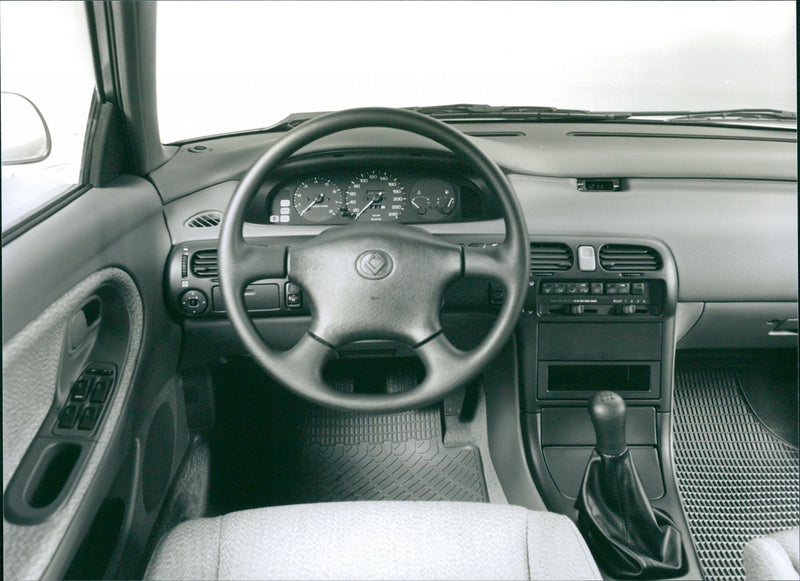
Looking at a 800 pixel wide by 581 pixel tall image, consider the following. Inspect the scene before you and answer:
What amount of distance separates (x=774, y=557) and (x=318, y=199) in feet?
4.06

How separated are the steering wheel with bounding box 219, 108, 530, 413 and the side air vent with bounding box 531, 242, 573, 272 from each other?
1.32 feet

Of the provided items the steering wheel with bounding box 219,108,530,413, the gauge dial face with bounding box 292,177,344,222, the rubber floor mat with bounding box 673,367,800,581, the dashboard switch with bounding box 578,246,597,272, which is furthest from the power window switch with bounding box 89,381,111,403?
the rubber floor mat with bounding box 673,367,800,581

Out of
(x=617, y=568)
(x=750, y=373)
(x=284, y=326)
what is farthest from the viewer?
(x=750, y=373)

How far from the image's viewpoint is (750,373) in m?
2.19

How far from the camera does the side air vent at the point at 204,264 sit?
1646mm

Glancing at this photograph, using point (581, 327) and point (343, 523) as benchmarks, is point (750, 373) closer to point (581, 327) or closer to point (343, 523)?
point (581, 327)

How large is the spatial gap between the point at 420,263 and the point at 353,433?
3.01 ft

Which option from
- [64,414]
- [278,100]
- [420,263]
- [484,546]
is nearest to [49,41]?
[64,414]

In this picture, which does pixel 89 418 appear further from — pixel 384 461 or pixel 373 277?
pixel 384 461

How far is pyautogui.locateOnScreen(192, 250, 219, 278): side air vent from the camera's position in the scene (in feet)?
5.40

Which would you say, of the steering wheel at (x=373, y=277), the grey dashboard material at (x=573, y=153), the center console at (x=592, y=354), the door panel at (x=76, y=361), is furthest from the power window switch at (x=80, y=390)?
the center console at (x=592, y=354)

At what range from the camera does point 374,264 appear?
4.16 ft

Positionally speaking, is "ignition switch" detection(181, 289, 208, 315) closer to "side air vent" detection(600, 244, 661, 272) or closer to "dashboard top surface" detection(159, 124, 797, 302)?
"dashboard top surface" detection(159, 124, 797, 302)

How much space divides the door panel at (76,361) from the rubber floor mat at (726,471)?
1.42m
